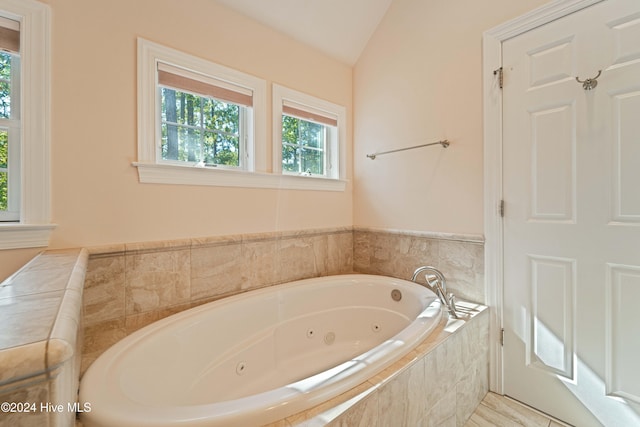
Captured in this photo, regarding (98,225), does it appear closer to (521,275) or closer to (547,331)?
(521,275)

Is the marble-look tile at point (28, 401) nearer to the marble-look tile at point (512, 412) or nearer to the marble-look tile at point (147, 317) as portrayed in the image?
the marble-look tile at point (147, 317)

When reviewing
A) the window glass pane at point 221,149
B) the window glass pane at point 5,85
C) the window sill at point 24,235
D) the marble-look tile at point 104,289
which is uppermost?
the window glass pane at point 5,85

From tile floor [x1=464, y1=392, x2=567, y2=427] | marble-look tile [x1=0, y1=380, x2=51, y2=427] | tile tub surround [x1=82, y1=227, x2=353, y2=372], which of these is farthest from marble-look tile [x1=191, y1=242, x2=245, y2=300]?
tile floor [x1=464, y1=392, x2=567, y2=427]

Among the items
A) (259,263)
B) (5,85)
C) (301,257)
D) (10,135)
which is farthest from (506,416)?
(5,85)

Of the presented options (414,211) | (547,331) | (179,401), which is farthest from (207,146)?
(547,331)

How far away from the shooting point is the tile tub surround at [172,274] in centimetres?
131

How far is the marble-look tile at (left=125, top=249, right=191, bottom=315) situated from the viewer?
4.61 feet

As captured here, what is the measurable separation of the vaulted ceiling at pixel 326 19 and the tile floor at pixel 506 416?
2.69 metres

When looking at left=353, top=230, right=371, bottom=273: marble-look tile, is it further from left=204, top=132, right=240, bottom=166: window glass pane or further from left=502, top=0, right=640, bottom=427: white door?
left=204, top=132, right=240, bottom=166: window glass pane

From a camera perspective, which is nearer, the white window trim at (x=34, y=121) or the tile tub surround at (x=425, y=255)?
the white window trim at (x=34, y=121)

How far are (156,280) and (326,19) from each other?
7.11 feet

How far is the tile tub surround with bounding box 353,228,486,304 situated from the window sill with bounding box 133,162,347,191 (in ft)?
2.05

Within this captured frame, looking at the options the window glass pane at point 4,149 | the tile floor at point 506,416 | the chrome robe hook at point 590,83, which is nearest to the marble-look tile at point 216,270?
the window glass pane at point 4,149

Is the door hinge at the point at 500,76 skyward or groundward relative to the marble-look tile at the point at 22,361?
skyward
